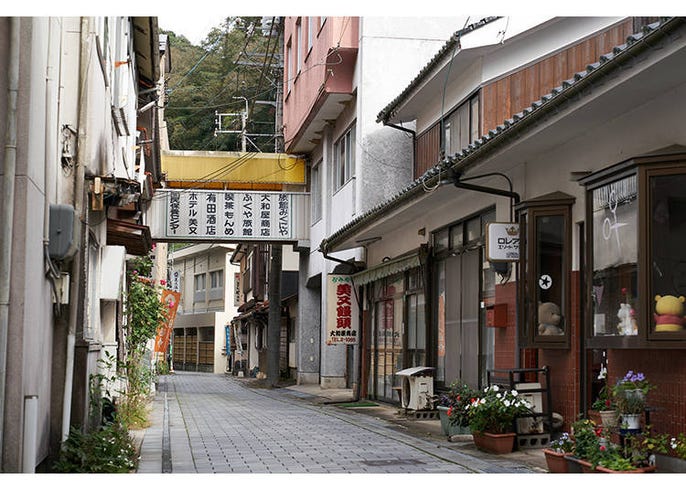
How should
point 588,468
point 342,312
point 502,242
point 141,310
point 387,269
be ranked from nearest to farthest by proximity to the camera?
point 588,468 → point 502,242 → point 387,269 → point 141,310 → point 342,312

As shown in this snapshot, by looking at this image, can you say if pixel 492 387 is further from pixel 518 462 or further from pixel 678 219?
pixel 678 219

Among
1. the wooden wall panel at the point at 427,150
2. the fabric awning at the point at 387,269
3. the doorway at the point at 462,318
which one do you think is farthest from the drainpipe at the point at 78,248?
the wooden wall panel at the point at 427,150

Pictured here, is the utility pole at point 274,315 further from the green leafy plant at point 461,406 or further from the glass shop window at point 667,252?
the glass shop window at point 667,252

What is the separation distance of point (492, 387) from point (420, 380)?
19.0 feet

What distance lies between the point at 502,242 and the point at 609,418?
4.12 metres

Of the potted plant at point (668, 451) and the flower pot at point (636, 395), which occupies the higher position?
the flower pot at point (636, 395)

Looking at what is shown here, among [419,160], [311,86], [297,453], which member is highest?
[311,86]

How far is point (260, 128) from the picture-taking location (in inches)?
2062

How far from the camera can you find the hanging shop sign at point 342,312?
25062 mm

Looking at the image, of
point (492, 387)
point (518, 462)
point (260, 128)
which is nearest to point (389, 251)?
point (492, 387)

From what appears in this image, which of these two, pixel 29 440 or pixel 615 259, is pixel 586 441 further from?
pixel 29 440

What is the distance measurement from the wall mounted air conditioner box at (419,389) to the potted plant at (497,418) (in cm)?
584

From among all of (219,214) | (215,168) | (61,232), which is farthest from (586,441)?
(215,168)

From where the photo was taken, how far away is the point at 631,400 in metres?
10.1
